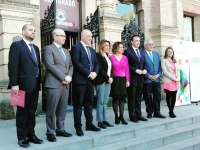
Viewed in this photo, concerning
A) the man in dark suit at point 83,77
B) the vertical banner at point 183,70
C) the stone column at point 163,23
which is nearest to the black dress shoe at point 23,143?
the man in dark suit at point 83,77

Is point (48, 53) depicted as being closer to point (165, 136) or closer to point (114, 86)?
point (114, 86)

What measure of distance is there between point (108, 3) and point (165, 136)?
5.43m

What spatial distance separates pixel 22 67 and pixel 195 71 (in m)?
6.82

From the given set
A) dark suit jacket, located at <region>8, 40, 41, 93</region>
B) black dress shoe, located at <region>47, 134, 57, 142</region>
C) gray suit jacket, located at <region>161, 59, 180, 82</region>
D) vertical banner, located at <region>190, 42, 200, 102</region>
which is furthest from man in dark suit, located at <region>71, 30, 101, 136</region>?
vertical banner, located at <region>190, 42, 200, 102</region>

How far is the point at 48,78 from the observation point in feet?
14.0

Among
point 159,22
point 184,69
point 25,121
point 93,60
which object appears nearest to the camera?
point 25,121

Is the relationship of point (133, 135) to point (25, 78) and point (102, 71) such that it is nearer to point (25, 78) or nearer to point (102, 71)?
point (102, 71)

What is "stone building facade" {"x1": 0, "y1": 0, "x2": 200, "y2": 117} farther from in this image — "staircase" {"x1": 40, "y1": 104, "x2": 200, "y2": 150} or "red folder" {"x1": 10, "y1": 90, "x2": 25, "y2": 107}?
"staircase" {"x1": 40, "y1": 104, "x2": 200, "y2": 150}

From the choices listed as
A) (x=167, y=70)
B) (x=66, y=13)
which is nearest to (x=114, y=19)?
(x=66, y=13)

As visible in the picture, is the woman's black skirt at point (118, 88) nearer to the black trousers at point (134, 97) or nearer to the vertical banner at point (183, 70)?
the black trousers at point (134, 97)

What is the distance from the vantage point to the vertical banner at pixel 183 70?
8.12 m

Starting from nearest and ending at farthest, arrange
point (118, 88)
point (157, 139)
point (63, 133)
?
point (63, 133), point (157, 139), point (118, 88)

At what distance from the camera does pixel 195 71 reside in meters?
8.81

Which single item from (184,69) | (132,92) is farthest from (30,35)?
(184,69)
